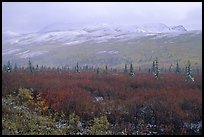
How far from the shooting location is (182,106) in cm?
3241

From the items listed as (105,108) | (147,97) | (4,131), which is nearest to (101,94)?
(147,97)

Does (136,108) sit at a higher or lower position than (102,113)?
lower

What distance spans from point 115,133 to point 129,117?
16.3ft

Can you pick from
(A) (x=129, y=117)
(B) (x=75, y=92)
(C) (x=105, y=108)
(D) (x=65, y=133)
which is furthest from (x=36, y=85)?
(D) (x=65, y=133)

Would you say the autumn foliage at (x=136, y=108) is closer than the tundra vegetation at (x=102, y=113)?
No

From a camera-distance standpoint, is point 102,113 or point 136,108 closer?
point 102,113

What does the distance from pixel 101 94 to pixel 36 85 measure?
8565mm

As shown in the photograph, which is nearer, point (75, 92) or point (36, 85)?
point (75, 92)

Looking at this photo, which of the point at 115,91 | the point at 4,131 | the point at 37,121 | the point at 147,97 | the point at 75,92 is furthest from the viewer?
the point at 115,91

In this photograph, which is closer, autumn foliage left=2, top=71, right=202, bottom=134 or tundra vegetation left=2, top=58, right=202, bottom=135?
tundra vegetation left=2, top=58, right=202, bottom=135

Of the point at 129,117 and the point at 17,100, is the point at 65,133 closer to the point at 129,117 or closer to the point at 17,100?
the point at 129,117

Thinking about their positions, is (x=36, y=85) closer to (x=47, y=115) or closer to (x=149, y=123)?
(x=47, y=115)

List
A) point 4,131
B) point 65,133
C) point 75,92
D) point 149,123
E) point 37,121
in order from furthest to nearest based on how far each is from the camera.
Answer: point 75,92 < point 149,123 < point 37,121 < point 65,133 < point 4,131

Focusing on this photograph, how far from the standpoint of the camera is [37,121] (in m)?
24.5
